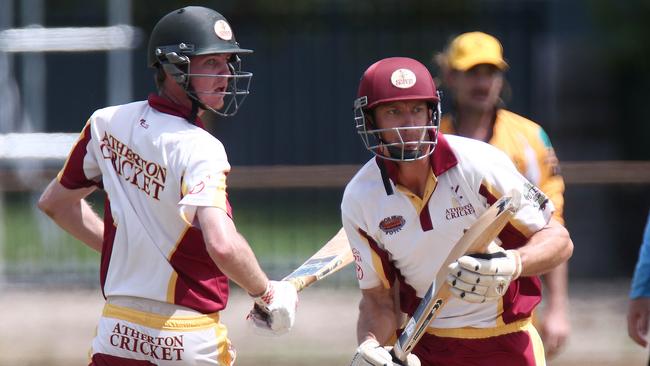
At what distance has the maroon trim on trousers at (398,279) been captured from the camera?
15.0ft

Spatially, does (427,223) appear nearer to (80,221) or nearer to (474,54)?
(80,221)

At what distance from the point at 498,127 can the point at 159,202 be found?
6.82ft

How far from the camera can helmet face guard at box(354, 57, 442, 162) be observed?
440 centimetres

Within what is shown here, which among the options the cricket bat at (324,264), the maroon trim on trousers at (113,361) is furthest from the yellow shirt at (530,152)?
the maroon trim on trousers at (113,361)

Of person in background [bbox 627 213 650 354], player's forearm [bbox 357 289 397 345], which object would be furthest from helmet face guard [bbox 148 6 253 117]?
person in background [bbox 627 213 650 354]

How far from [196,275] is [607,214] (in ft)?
26.6

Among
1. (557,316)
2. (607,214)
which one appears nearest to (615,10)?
(607,214)

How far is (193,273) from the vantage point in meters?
4.42

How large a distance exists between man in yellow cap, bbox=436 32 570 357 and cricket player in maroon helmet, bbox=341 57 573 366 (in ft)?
4.02

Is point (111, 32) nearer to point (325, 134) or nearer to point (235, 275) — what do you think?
point (325, 134)

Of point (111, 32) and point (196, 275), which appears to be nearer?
point (196, 275)

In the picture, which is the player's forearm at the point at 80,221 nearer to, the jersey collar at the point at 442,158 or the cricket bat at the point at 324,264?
the cricket bat at the point at 324,264

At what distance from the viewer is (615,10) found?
14148mm

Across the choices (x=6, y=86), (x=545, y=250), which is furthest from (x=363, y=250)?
(x=6, y=86)
